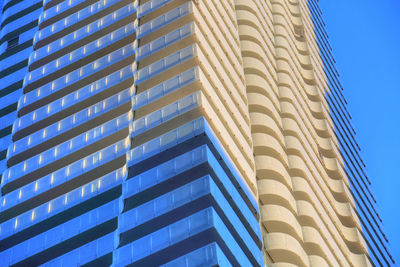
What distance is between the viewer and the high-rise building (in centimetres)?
6212

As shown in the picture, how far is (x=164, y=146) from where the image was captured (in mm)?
66188

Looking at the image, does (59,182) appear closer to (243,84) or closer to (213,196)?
(213,196)

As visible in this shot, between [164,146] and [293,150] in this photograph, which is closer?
[164,146]

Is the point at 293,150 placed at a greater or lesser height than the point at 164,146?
greater

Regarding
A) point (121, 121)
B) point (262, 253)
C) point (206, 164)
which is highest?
point (121, 121)

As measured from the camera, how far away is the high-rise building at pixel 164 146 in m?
62.1

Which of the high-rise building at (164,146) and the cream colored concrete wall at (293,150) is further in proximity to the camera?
the cream colored concrete wall at (293,150)

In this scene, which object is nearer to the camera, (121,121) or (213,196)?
(213,196)

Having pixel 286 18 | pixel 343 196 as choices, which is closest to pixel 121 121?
pixel 343 196

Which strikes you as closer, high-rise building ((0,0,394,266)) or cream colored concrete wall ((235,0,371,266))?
high-rise building ((0,0,394,266))

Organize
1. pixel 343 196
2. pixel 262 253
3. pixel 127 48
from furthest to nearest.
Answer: pixel 343 196 < pixel 127 48 < pixel 262 253

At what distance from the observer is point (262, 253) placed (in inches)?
2579

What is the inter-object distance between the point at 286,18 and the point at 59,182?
43.1m

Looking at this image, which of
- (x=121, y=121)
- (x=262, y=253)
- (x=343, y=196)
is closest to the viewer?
(x=262, y=253)
